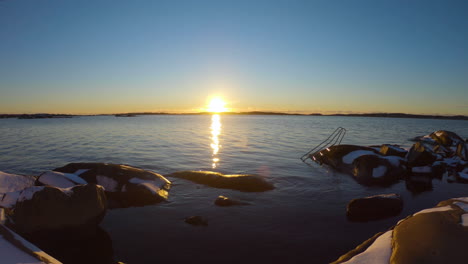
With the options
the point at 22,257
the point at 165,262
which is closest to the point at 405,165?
the point at 165,262

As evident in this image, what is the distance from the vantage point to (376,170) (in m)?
15.4

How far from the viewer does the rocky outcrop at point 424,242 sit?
4375mm

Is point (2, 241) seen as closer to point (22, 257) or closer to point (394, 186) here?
point (22, 257)

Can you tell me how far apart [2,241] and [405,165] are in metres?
20.1

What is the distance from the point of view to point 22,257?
431cm

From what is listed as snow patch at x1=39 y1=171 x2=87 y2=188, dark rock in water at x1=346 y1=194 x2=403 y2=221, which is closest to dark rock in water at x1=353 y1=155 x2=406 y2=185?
dark rock in water at x1=346 y1=194 x2=403 y2=221

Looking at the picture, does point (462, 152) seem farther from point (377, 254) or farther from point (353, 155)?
point (377, 254)

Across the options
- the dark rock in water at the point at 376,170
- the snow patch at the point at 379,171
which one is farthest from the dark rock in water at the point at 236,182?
the snow patch at the point at 379,171

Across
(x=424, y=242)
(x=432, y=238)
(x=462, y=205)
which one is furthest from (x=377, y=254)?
(x=462, y=205)

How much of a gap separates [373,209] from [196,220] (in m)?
6.27

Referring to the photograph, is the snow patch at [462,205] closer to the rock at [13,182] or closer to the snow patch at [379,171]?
the snow patch at [379,171]

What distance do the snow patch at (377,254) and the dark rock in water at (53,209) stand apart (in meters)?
6.92

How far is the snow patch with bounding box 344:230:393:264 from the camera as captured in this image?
185 inches

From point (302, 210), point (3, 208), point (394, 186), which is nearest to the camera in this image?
point (3, 208)
